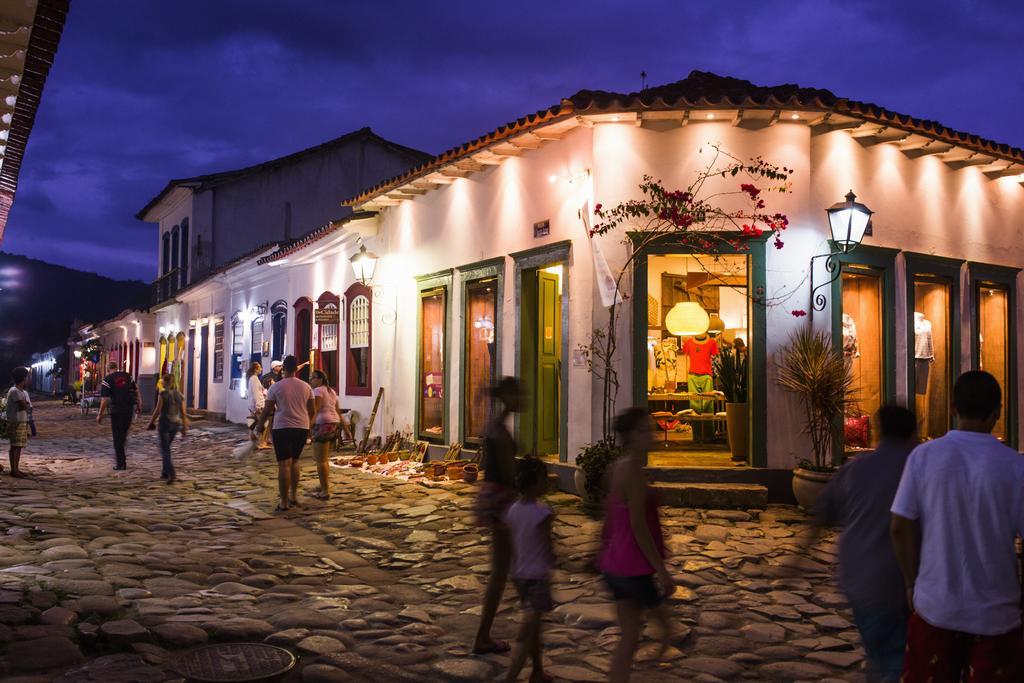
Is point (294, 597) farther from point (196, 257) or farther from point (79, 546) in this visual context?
point (196, 257)

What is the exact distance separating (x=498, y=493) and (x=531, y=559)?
21.7 inches

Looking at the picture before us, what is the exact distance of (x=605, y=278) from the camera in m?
10.2

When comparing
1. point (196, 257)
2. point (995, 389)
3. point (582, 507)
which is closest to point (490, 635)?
point (995, 389)

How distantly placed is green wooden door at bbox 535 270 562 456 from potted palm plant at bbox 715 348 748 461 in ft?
7.83

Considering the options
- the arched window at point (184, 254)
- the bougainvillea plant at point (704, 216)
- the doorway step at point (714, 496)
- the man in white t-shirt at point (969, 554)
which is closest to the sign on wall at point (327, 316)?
the bougainvillea plant at point (704, 216)

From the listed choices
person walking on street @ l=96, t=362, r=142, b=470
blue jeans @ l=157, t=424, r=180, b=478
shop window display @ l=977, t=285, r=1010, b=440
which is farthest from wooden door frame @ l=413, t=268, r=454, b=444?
shop window display @ l=977, t=285, r=1010, b=440

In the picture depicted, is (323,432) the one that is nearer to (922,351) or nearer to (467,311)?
(467,311)

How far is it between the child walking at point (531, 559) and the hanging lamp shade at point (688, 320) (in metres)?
8.39

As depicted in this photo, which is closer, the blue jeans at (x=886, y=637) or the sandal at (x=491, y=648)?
the blue jeans at (x=886, y=637)

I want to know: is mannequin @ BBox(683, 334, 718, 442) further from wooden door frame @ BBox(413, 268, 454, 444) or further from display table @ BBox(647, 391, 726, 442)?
wooden door frame @ BBox(413, 268, 454, 444)

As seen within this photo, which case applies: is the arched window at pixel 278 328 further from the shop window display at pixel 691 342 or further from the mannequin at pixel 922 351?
the mannequin at pixel 922 351

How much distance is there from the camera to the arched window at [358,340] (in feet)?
53.7

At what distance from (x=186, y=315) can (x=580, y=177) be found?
77.2 ft

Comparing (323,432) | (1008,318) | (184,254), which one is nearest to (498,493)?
(323,432)
